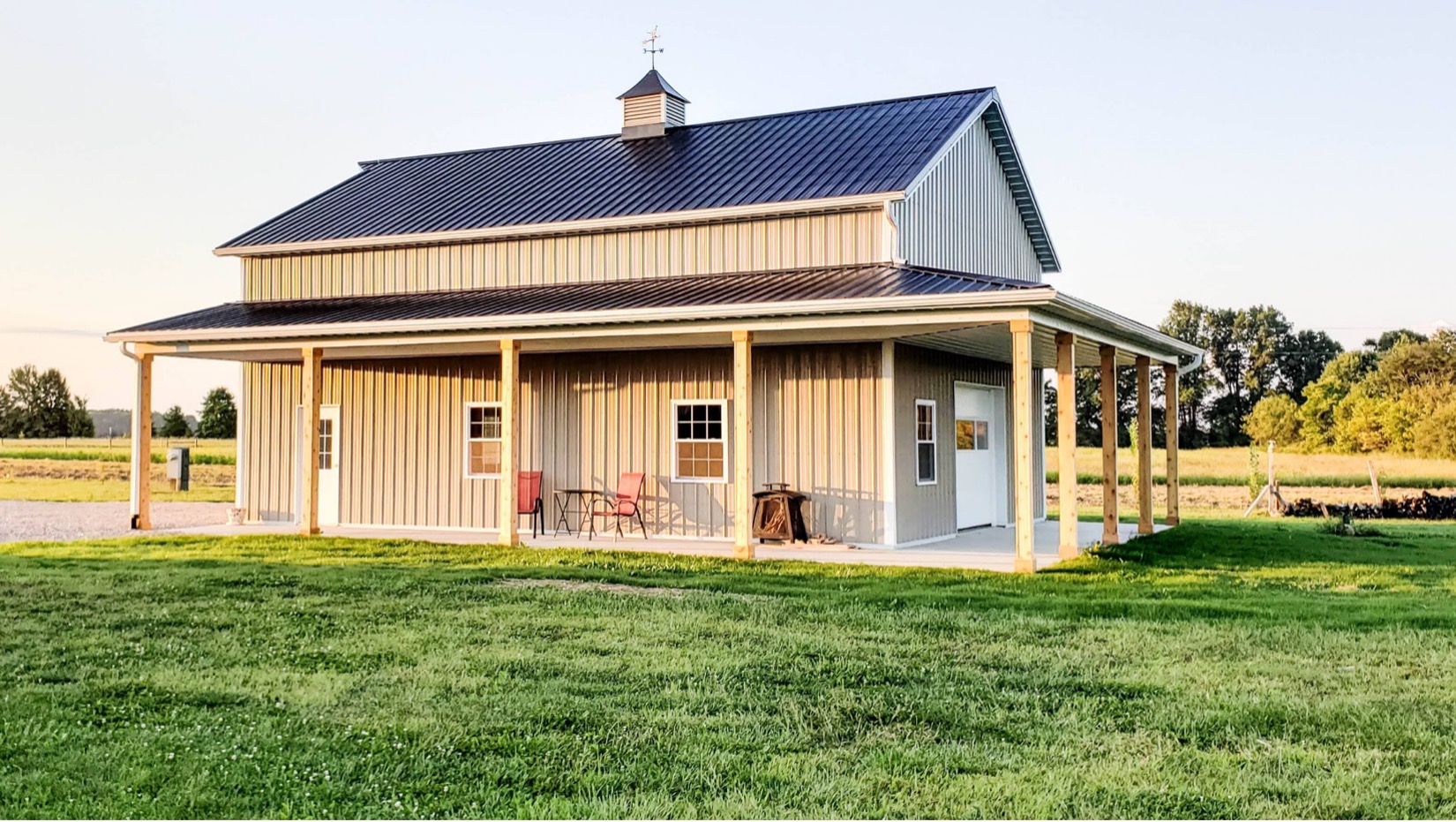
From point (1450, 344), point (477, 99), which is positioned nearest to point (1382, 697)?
Result: point (477, 99)

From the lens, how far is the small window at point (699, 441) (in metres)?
15.7

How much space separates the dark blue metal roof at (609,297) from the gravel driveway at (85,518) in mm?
2904

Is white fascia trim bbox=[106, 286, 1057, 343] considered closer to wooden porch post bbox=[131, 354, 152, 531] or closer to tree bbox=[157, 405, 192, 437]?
wooden porch post bbox=[131, 354, 152, 531]

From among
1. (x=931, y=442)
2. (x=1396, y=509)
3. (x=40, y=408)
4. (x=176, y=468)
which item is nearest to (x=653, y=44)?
(x=931, y=442)

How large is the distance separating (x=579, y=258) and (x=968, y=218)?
570cm

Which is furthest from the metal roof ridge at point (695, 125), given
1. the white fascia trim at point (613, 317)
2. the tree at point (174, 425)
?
the tree at point (174, 425)

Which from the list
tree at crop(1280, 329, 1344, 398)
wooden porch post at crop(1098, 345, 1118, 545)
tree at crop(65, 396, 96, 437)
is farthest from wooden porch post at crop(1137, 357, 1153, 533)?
tree at crop(65, 396, 96, 437)

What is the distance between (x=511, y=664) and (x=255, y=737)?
197cm

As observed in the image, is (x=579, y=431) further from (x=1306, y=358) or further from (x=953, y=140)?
(x=1306, y=358)

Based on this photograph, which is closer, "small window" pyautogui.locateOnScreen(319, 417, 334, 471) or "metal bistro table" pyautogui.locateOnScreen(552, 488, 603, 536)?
"metal bistro table" pyautogui.locateOnScreen(552, 488, 603, 536)

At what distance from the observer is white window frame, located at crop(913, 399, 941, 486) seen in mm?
15453

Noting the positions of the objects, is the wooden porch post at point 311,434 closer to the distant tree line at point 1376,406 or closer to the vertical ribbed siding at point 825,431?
the vertical ribbed siding at point 825,431

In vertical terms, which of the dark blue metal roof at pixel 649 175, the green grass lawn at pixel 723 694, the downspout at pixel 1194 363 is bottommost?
the green grass lawn at pixel 723 694

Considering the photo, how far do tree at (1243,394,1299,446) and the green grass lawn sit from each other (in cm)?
4591
